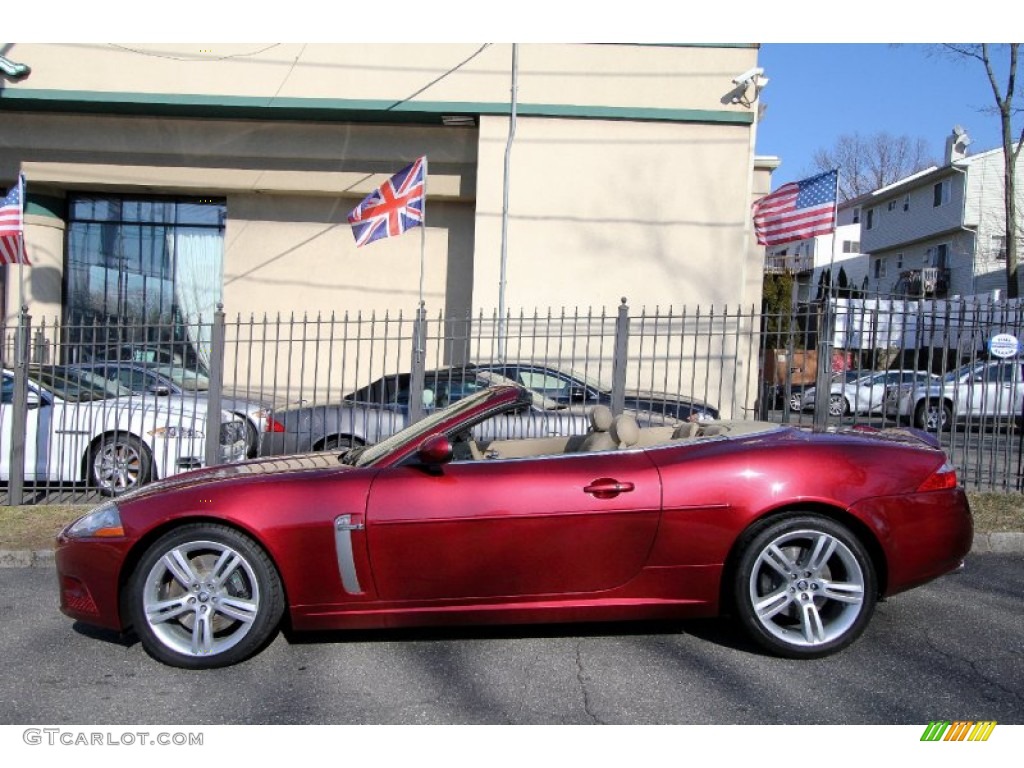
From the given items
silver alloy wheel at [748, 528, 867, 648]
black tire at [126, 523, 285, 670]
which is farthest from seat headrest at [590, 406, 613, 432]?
black tire at [126, 523, 285, 670]

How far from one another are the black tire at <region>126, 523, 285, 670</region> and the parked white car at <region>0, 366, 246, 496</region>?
14.6ft

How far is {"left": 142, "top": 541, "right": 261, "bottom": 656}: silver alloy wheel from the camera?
14.6ft

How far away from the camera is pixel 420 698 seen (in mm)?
4074

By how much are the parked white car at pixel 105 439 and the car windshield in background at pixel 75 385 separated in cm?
1

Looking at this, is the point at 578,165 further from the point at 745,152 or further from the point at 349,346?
the point at 349,346

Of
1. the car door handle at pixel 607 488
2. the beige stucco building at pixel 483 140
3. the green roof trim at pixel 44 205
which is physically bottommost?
the car door handle at pixel 607 488

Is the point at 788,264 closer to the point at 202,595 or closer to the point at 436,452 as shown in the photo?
the point at 436,452

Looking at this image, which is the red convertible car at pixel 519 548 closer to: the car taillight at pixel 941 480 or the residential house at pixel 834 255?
the car taillight at pixel 941 480

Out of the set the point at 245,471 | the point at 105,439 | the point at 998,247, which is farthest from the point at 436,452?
the point at 998,247

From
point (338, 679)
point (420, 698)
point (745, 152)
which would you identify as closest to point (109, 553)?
point (338, 679)

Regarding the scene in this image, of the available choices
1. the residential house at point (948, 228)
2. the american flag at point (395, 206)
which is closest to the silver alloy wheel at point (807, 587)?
the american flag at point (395, 206)

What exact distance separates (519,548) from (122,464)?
5960 mm

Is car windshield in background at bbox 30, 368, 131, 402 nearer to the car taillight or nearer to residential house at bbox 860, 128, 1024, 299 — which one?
the car taillight

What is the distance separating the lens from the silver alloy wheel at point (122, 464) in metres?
8.91
